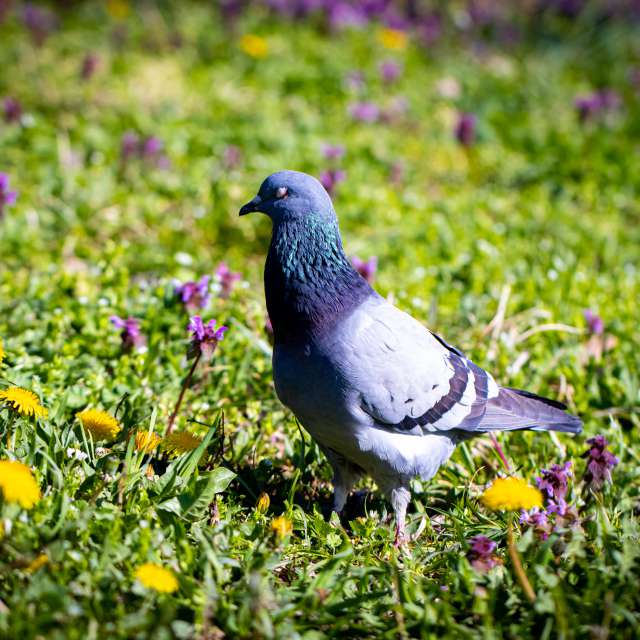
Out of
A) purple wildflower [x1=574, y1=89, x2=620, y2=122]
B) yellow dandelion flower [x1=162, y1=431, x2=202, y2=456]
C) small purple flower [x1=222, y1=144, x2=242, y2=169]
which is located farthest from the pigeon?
purple wildflower [x1=574, y1=89, x2=620, y2=122]

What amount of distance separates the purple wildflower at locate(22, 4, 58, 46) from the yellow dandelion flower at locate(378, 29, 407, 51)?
3.24 meters

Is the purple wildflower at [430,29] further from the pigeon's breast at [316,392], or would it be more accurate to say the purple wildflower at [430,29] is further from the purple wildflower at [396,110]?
the pigeon's breast at [316,392]

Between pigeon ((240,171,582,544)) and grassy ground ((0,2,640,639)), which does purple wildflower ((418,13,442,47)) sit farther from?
pigeon ((240,171,582,544))

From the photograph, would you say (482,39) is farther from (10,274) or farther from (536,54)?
(10,274)

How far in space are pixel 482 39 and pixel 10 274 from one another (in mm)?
6373

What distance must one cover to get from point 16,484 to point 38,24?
566cm

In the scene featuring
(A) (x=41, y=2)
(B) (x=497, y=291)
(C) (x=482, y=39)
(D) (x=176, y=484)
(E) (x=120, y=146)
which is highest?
(C) (x=482, y=39)

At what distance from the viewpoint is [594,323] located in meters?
4.10

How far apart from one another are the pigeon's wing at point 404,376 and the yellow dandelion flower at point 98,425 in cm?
87

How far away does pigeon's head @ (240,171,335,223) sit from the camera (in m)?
2.82

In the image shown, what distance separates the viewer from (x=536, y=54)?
27.2ft

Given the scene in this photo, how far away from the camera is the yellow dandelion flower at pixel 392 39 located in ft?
25.3

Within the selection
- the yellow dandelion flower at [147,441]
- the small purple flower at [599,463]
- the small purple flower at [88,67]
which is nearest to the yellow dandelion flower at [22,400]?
the yellow dandelion flower at [147,441]

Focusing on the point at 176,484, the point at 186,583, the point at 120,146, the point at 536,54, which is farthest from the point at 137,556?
the point at 536,54
